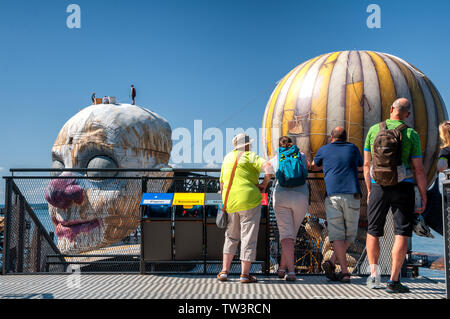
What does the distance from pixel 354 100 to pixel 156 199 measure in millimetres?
4588

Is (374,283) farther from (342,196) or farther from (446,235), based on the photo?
(446,235)

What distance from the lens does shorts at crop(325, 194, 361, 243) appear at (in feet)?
14.0

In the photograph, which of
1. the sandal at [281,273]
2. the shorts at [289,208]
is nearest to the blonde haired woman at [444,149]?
the shorts at [289,208]

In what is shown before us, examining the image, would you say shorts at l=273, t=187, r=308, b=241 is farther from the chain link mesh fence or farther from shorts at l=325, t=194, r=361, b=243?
the chain link mesh fence

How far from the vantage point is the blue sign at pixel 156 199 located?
4.83 metres

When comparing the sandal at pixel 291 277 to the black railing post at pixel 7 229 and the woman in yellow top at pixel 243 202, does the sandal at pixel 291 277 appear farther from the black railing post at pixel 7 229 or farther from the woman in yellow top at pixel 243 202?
the black railing post at pixel 7 229

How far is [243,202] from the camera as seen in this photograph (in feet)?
13.9

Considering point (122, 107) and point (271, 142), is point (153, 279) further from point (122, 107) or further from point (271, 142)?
point (122, 107)

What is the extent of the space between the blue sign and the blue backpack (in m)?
1.44

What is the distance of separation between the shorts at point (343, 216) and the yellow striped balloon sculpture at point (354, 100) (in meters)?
3.48
